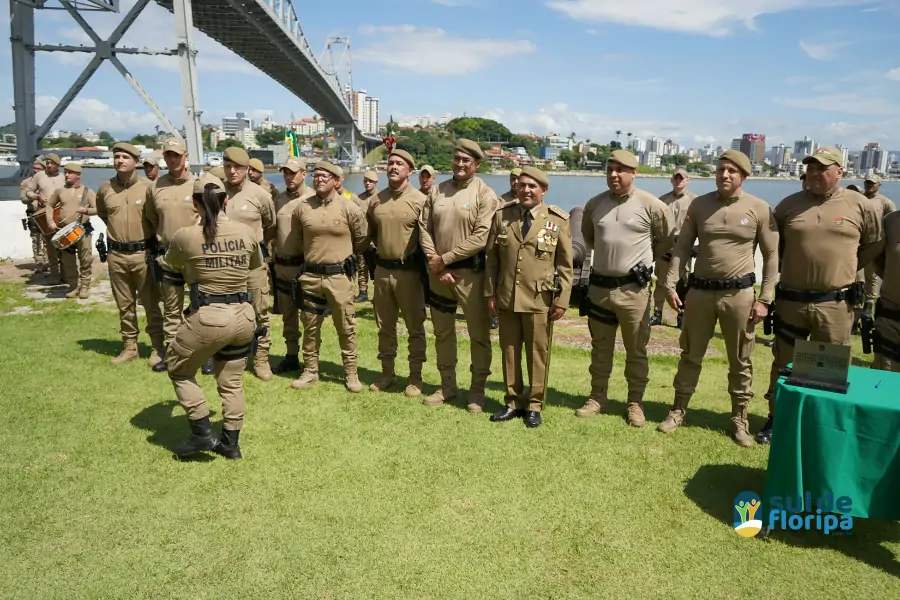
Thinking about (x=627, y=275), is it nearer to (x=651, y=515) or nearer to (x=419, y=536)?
(x=651, y=515)

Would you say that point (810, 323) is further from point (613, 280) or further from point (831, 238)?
point (613, 280)

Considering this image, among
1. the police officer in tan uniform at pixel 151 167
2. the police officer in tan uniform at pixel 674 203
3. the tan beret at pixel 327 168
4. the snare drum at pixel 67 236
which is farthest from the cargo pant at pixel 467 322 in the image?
the snare drum at pixel 67 236

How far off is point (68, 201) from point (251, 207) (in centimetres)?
516

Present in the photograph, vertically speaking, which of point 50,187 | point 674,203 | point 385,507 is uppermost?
point 674,203

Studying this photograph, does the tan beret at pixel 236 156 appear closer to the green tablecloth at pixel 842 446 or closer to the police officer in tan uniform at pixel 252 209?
the police officer in tan uniform at pixel 252 209

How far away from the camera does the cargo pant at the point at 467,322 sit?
521cm

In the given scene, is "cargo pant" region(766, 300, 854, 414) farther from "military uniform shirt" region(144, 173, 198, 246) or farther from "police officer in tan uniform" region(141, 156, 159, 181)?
"police officer in tan uniform" region(141, 156, 159, 181)

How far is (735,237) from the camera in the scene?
4504 mm

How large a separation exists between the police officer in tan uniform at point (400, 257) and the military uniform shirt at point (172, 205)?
5.50ft

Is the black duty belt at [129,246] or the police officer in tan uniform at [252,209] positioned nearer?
the police officer in tan uniform at [252,209]

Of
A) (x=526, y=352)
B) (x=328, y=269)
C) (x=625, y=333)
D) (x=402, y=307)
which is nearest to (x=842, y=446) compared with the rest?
(x=625, y=333)

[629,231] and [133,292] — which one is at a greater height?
[629,231]

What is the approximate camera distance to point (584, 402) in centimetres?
567

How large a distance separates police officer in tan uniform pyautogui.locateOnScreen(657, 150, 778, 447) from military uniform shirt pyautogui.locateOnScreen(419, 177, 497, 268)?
1.53 m
